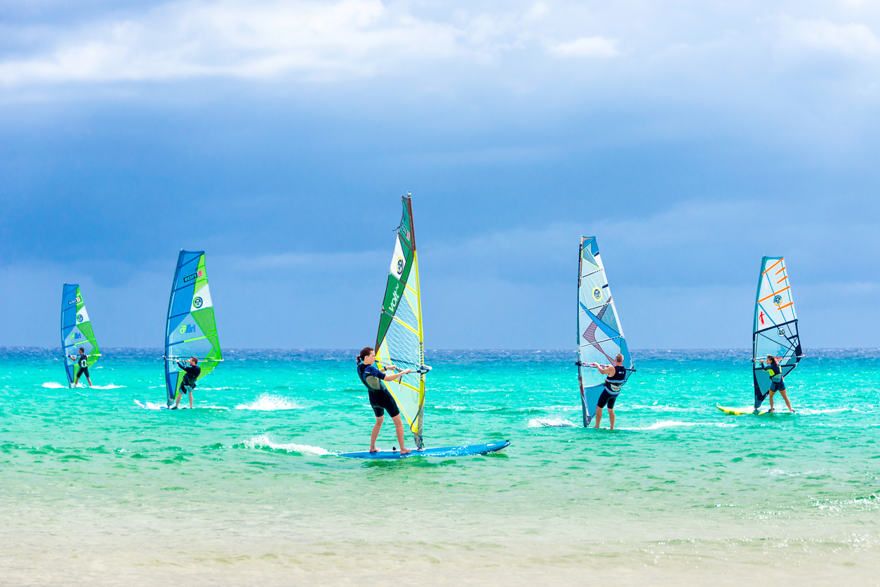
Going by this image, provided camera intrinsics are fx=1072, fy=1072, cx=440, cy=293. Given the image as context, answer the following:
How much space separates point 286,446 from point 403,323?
4481mm

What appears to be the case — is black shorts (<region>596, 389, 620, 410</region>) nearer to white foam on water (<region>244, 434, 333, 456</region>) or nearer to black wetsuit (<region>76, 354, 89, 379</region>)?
white foam on water (<region>244, 434, 333, 456</region>)

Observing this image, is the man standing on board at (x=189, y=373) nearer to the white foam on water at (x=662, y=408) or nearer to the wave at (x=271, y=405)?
the wave at (x=271, y=405)

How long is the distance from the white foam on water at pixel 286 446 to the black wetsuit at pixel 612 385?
662cm

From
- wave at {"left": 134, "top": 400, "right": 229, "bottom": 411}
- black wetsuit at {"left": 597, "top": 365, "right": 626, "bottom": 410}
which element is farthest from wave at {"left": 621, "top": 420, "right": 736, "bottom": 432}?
wave at {"left": 134, "top": 400, "right": 229, "bottom": 411}

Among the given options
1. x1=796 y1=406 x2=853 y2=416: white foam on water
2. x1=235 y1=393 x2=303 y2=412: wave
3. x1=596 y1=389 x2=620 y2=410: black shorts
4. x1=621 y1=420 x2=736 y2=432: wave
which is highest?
x1=596 y1=389 x2=620 y2=410: black shorts

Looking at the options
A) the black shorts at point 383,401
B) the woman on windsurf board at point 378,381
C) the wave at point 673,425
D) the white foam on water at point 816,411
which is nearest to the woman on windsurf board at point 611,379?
the wave at point 673,425

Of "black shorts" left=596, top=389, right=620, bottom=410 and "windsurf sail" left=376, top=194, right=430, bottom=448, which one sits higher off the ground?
"windsurf sail" left=376, top=194, right=430, bottom=448

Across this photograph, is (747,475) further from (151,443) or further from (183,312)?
(183,312)

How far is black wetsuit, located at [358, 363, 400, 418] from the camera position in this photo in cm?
1612

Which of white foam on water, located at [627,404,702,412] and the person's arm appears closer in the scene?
the person's arm

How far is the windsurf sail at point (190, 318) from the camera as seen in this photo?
101 ft

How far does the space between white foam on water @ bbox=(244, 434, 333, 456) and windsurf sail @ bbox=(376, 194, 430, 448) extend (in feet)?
8.68

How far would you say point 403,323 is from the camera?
55.3 feet

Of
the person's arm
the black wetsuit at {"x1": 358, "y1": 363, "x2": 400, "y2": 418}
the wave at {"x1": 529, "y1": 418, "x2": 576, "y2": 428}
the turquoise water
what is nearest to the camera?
the turquoise water
